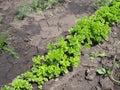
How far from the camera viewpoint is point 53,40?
5965 millimetres

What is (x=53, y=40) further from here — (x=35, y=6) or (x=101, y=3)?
(x=101, y=3)

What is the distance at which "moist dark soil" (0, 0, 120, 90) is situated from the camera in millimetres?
5047

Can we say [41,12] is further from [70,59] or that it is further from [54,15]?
[70,59]

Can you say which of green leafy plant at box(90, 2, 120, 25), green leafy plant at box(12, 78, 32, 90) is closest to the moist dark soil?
green leafy plant at box(90, 2, 120, 25)

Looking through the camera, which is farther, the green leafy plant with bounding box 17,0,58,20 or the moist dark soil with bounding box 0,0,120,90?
the green leafy plant with bounding box 17,0,58,20

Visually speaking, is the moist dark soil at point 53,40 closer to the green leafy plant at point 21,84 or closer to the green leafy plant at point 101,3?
the green leafy plant at point 101,3

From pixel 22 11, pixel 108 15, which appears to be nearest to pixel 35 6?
pixel 22 11

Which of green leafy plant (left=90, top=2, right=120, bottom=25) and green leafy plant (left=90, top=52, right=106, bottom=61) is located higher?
green leafy plant (left=90, top=2, right=120, bottom=25)

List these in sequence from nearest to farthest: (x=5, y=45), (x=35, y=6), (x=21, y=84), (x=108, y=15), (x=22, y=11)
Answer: (x=21, y=84)
(x=5, y=45)
(x=108, y=15)
(x=22, y=11)
(x=35, y=6)

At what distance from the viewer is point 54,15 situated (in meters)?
6.71

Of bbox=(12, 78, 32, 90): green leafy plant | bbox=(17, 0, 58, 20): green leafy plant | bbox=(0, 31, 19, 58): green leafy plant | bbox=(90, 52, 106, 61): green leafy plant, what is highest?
bbox=(17, 0, 58, 20): green leafy plant

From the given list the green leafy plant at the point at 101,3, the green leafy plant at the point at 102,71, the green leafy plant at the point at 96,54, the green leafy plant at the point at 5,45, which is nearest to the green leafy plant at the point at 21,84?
the green leafy plant at the point at 5,45

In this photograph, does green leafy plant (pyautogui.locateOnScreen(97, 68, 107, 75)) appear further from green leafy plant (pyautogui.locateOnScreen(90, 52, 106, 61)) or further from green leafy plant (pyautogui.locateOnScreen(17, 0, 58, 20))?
green leafy plant (pyautogui.locateOnScreen(17, 0, 58, 20))

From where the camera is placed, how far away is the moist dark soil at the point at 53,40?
5.05 meters
